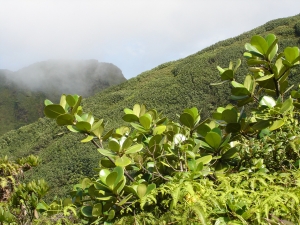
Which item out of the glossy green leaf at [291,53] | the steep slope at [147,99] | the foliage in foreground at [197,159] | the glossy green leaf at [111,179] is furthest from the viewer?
the steep slope at [147,99]

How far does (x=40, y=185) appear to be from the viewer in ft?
16.2

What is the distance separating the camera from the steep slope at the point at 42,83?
8825 cm

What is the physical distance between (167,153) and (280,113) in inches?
21.0

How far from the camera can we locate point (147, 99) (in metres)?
27.6

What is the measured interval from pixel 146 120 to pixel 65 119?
39cm

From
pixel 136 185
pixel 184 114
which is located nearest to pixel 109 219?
pixel 136 185

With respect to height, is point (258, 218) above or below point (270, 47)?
below

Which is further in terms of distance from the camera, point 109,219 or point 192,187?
point 109,219

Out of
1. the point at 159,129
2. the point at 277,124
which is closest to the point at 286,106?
the point at 277,124

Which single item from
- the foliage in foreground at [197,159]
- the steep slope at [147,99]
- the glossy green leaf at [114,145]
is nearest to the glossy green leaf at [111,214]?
the foliage in foreground at [197,159]

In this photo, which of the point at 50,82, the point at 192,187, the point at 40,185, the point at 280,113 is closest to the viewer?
the point at 192,187

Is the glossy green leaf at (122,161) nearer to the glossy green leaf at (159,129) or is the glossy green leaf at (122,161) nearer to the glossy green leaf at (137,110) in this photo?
the glossy green leaf at (159,129)

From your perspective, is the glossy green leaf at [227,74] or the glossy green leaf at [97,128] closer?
the glossy green leaf at [97,128]

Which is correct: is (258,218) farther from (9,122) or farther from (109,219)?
(9,122)
